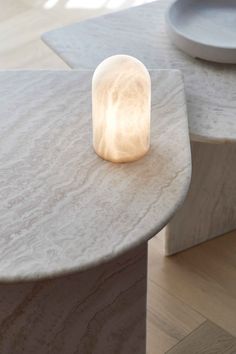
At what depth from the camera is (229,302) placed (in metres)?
1.24

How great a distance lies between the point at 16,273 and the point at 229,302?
0.75m

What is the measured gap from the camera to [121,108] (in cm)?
71

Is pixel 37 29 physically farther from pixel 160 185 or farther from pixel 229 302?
pixel 160 185

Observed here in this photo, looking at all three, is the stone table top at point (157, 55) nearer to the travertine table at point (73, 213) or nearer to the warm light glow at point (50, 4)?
the travertine table at point (73, 213)

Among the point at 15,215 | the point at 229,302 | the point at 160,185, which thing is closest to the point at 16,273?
the point at 15,215

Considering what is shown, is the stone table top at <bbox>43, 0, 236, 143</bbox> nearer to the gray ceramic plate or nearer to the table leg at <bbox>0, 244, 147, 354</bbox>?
the gray ceramic plate

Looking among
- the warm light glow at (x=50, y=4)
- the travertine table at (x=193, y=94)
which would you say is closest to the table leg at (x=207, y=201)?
the travertine table at (x=193, y=94)

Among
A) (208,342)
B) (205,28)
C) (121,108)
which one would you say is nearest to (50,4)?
(205,28)

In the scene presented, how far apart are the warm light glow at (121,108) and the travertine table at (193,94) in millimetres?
137

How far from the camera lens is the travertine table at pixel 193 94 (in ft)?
2.88

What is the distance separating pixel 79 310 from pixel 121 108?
1.03ft

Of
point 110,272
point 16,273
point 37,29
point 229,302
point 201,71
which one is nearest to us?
point 16,273

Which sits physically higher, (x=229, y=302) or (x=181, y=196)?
(x=181, y=196)

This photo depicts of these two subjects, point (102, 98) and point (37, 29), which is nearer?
point (102, 98)
